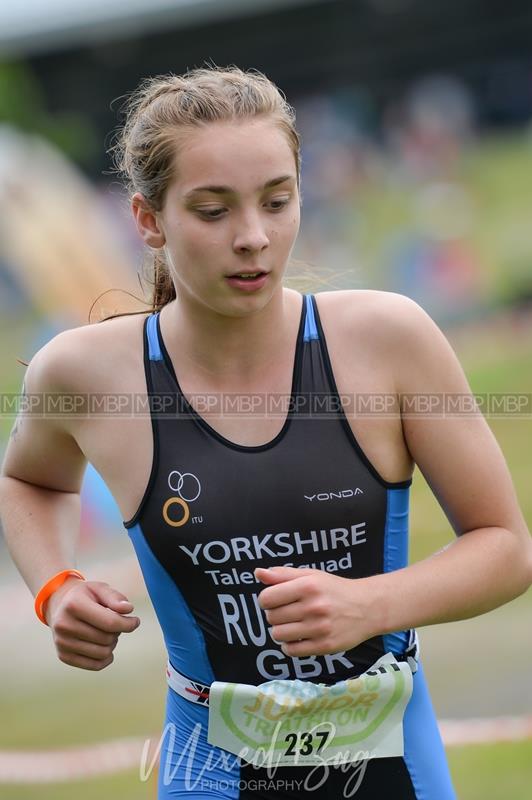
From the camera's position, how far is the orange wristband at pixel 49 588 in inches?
90.7

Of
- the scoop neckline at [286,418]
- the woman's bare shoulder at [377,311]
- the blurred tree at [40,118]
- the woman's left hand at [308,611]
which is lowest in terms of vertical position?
the woman's left hand at [308,611]

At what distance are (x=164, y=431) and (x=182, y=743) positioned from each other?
650 mm

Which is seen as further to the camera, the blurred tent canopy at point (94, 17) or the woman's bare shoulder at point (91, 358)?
the blurred tent canopy at point (94, 17)

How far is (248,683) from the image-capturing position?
2229 mm

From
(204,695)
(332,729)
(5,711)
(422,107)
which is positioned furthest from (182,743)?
(422,107)

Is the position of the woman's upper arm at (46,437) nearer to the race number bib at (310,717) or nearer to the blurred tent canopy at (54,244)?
the race number bib at (310,717)

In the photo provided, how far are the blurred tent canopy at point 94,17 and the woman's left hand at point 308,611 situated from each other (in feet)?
72.8

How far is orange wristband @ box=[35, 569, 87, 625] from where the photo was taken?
2.30 m

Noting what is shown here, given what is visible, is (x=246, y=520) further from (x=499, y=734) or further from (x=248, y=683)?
(x=499, y=734)

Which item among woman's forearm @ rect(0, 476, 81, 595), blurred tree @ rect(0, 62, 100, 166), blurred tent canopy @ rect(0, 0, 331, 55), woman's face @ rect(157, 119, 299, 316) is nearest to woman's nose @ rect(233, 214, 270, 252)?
woman's face @ rect(157, 119, 299, 316)

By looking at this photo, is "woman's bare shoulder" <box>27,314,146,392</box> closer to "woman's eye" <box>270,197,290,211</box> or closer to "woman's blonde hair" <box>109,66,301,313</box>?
"woman's blonde hair" <box>109,66,301,313</box>

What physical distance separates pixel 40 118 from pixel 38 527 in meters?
23.7

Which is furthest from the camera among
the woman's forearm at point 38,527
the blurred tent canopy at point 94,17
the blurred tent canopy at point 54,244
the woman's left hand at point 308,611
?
the blurred tent canopy at point 94,17

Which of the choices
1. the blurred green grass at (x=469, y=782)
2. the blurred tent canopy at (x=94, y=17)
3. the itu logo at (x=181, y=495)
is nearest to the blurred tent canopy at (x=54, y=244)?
the blurred green grass at (x=469, y=782)
